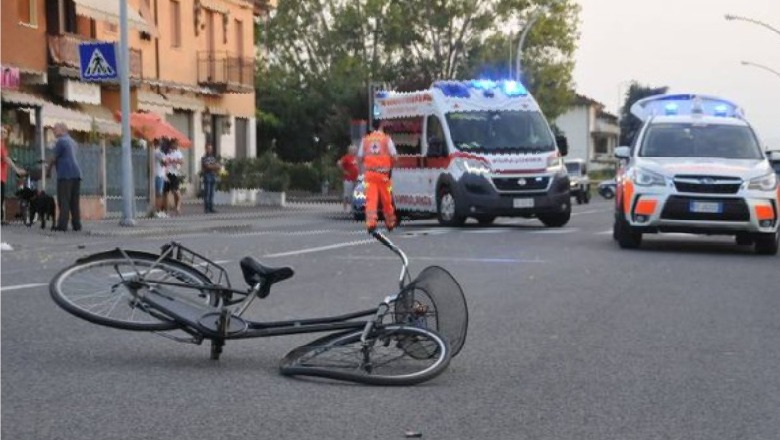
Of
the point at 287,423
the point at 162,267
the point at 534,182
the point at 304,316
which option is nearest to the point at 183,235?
the point at 534,182

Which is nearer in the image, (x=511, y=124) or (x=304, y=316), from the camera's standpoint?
(x=304, y=316)

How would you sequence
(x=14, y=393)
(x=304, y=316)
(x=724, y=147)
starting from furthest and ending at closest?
(x=724, y=147)
(x=304, y=316)
(x=14, y=393)

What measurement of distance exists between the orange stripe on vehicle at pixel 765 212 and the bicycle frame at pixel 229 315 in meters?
10.9

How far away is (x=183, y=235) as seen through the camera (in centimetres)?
2503

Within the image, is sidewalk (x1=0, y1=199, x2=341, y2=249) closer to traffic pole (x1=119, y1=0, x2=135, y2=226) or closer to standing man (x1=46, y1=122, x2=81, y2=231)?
standing man (x1=46, y1=122, x2=81, y2=231)

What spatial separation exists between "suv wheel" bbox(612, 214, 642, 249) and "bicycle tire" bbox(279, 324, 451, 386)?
11298mm

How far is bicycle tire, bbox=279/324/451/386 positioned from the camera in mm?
8070

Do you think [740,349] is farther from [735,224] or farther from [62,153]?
[62,153]

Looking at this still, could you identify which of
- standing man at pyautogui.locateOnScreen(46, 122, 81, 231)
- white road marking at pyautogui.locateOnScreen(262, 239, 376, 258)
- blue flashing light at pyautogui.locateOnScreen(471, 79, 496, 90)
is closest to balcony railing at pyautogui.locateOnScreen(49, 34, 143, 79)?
standing man at pyautogui.locateOnScreen(46, 122, 81, 231)

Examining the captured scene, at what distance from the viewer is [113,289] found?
892 cm

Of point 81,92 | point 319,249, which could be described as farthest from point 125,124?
point 81,92

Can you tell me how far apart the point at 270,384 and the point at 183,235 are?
17.3 metres

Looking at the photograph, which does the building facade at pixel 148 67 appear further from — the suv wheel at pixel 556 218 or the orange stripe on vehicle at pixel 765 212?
the orange stripe on vehicle at pixel 765 212

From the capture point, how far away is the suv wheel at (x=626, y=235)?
63.5ft
